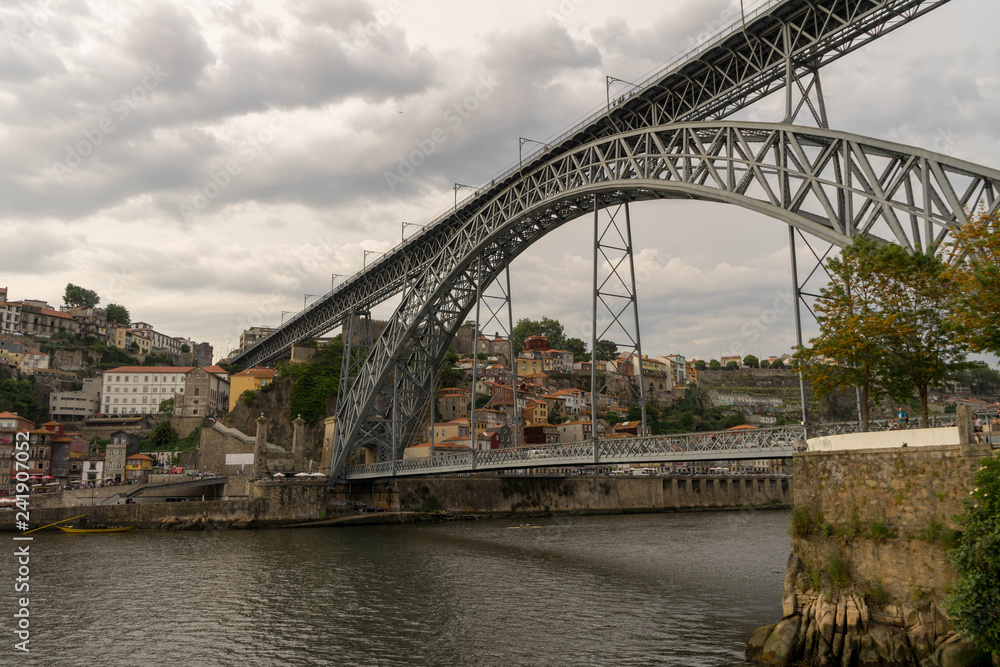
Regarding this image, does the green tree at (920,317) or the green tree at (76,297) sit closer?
the green tree at (920,317)

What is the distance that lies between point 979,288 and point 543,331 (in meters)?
109

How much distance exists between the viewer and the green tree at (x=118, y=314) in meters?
108

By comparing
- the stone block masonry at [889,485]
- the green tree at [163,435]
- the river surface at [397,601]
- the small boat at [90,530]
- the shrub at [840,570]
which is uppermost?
the green tree at [163,435]

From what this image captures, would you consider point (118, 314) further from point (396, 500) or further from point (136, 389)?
point (396, 500)

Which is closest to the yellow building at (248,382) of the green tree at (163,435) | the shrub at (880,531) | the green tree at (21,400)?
the green tree at (163,435)

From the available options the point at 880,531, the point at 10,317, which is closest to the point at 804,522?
the point at 880,531

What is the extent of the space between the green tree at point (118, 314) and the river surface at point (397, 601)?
270ft

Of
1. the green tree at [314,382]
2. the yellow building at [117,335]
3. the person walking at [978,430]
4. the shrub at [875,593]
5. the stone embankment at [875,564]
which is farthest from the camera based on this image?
the yellow building at [117,335]

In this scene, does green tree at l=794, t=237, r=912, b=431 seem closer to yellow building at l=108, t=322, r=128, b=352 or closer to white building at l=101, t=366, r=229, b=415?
white building at l=101, t=366, r=229, b=415

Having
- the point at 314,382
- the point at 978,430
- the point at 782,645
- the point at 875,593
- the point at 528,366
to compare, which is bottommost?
the point at 782,645

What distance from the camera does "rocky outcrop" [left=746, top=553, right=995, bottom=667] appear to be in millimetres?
11312

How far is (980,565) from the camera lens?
11039mm

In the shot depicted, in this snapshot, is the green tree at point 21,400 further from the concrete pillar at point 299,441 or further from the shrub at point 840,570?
the shrub at point 840,570

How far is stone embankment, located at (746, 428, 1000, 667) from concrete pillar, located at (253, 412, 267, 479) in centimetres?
3771
